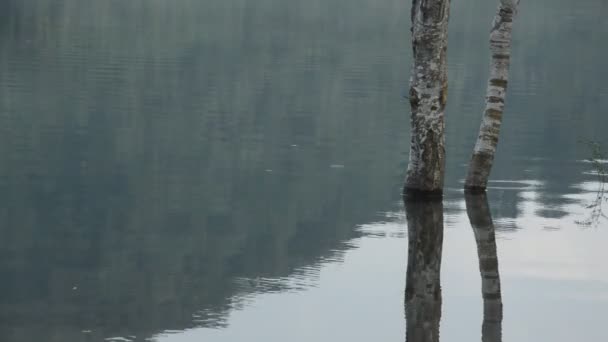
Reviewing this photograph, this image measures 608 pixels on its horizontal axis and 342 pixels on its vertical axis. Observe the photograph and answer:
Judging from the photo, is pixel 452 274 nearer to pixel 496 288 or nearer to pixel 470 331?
pixel 496 288

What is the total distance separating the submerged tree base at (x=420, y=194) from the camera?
17875 millimetres

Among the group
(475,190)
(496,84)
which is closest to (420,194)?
(475,190)

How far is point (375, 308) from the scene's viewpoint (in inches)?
459

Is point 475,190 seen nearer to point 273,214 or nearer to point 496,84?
point 496,84

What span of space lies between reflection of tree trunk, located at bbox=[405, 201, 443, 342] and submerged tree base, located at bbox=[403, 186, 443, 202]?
114 millimetres

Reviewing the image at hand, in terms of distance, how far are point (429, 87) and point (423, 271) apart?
4.75 m

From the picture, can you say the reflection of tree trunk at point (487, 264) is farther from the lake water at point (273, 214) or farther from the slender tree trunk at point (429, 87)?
the slender tree trunk at point (429, 87)

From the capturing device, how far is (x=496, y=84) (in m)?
18.6

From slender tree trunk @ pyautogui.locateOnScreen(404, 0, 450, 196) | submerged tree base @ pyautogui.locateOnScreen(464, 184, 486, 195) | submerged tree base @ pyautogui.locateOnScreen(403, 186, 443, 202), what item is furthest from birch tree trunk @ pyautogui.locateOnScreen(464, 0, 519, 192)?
submerged tree base @ pyautogui.locateOnScreen(403, 186, 443, 202)

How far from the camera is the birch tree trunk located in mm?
18109

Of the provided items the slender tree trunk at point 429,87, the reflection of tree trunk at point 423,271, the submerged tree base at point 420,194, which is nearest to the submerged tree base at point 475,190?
the submerged tree base at point 420,194

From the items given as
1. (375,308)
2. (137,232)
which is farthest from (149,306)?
(137,232)

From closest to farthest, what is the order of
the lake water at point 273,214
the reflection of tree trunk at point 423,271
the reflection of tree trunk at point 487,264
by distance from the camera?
1. the reflection of tree trunk at point 423,271
2. the reflection of tree trunk at point 487,264
3. the lake water at point 273,214

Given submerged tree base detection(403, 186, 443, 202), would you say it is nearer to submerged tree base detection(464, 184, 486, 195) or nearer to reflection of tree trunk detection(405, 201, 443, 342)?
reflection of tree trunk detection(405, 201, 443, 342)
